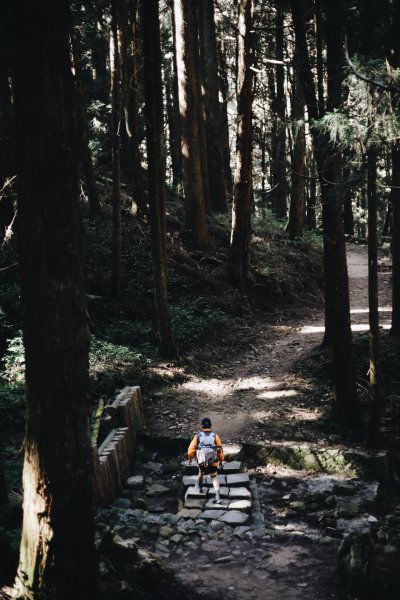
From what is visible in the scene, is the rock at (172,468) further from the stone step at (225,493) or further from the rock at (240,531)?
the rock at (240,531)

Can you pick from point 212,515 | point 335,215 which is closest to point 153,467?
point 212,515

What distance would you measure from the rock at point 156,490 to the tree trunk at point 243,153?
9.79m

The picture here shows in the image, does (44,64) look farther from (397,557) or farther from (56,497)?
(397,557)

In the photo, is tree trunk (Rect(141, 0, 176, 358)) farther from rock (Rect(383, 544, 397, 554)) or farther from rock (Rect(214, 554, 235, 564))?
rock (Rect(383, 544, 397, 554))

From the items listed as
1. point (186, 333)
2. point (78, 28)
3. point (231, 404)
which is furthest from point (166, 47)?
point (231, 404)

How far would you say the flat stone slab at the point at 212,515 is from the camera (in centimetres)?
873

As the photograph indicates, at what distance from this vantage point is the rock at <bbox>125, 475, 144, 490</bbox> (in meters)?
10.2

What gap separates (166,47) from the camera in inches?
1086

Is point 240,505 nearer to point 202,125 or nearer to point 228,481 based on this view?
point 228,481

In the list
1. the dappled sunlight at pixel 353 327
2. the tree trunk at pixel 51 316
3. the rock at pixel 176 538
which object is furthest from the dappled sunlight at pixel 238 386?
the tree trunk at pixel 51 316

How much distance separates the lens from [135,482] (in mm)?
10242

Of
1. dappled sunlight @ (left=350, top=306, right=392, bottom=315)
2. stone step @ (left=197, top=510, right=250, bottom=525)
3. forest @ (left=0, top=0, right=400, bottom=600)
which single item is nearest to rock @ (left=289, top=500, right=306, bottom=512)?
forest @ (left=0, top=0, right=400, bottom=600)

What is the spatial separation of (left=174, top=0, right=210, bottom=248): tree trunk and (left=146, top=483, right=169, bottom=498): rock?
1110 cm

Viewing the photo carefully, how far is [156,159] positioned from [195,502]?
26.7 ft
